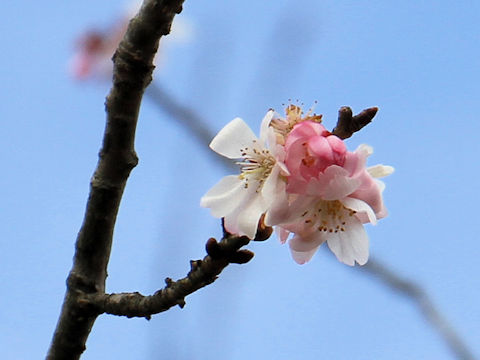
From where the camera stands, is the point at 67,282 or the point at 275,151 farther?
the point at 67,282

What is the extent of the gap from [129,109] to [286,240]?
1.16 feet

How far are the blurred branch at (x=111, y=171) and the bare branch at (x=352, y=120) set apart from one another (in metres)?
0.32

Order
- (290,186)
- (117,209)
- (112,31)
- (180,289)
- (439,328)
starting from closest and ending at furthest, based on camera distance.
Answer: (290,186) → (180,289) → (117,209) → (439,328) → (112,31)

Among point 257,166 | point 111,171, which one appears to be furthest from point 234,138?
point 111,171

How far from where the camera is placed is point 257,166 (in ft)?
3.75

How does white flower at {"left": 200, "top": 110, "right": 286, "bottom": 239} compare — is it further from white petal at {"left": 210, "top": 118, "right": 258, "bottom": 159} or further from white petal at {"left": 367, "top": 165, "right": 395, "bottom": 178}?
white petal at {"left": 367, "top": 165, "right": 395, "bottom": 178}

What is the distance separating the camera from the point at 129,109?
1219 millimetres

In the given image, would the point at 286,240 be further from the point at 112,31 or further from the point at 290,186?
the point at 112,31

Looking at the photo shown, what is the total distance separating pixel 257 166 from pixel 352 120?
0.17 meters

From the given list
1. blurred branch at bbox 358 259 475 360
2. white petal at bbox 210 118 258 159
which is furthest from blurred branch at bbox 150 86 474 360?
white petal at bbox 210 118 258 159

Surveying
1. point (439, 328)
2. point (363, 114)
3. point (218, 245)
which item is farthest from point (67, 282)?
point (439, 328)

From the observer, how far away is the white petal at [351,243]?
1.12 meters

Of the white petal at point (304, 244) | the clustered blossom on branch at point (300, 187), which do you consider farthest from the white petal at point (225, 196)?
the white petal at point (304, 244)

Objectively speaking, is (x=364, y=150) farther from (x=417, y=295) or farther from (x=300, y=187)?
(x=417, y=295)
